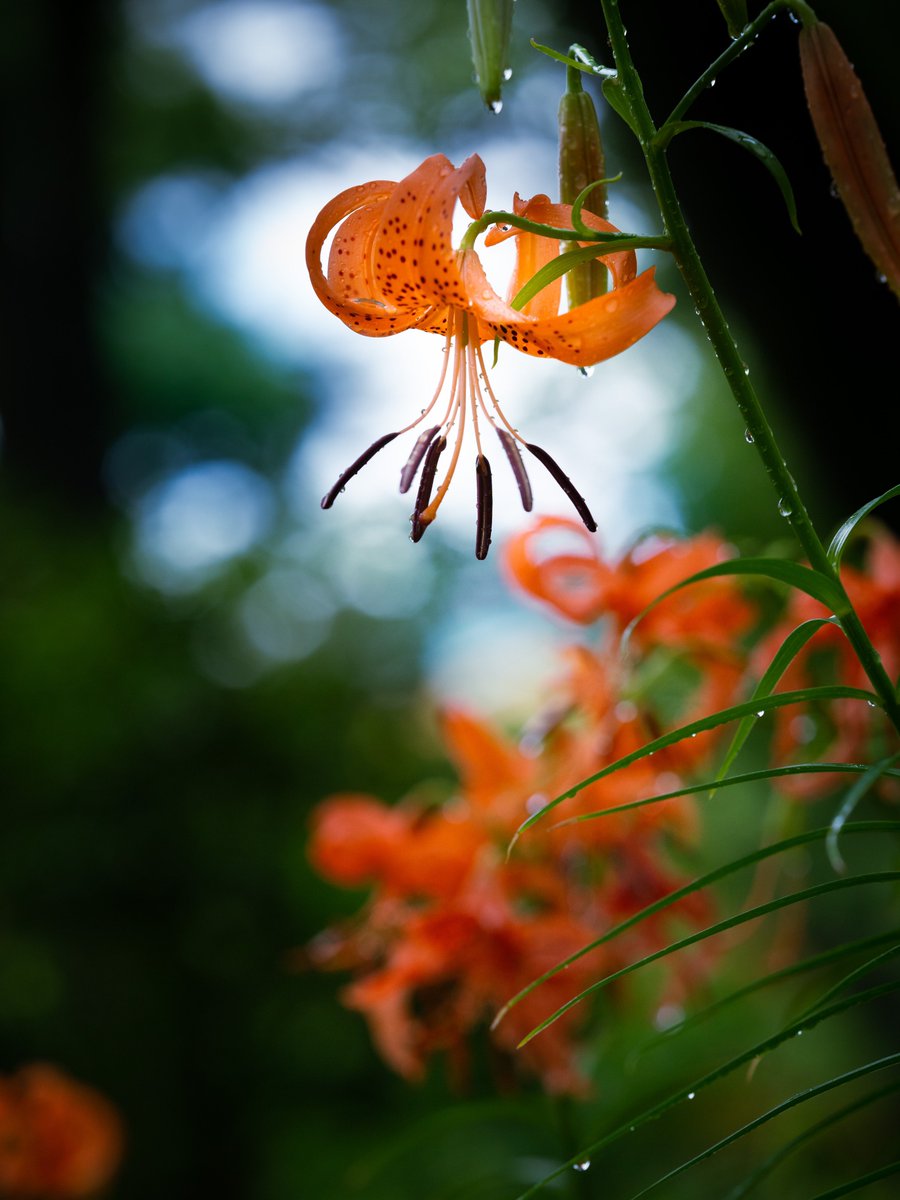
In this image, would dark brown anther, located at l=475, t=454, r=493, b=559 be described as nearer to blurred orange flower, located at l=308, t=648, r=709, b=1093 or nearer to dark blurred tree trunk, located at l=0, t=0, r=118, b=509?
blurred orange flower, located at l=308, t=648, r=709, b=1093

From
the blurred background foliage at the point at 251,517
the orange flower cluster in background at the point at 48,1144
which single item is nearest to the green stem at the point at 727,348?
the blurred background foliage at the point at 251,517

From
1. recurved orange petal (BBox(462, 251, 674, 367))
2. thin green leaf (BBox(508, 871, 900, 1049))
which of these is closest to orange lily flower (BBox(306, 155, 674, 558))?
recurved orange petal (BBox(462, 251, 674, 367))

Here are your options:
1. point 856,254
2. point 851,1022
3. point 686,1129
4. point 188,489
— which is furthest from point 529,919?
point 188,489

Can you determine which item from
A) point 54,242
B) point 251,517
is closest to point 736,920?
point 251,517

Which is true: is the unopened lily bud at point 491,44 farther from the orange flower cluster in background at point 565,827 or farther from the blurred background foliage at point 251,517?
the orange flower cluster in background at point 565,827

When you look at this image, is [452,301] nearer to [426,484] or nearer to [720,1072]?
[426,484]

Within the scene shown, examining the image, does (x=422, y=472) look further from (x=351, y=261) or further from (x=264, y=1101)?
(x=264, y=1101)
